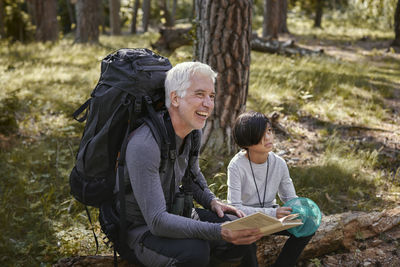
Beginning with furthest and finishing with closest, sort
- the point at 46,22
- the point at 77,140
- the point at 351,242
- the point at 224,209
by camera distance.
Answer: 1. the point at 46,22
2. the point at 77,140
3. the point at 351,242
4. the point at 224,209

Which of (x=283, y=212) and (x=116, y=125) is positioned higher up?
(x=116, y=125)

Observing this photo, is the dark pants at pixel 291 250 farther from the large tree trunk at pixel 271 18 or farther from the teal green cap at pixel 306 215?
the large tree trunk at pixel 271 18

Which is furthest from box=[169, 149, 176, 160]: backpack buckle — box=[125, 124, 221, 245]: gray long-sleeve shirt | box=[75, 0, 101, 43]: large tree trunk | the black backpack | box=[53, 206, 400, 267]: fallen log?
box=[75, 0, 101, 43]: large tree trunk

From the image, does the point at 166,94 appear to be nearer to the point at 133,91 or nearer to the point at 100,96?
the point at 133,91

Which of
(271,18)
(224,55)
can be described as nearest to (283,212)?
(224,55)

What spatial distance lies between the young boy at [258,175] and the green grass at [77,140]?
0.99 meters

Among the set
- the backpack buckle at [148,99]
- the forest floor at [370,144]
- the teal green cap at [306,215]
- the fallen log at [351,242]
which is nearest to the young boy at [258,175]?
the teal green cap at [306,215]

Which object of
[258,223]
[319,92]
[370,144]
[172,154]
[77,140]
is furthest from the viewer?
[319,92]

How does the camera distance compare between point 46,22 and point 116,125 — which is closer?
point 116,125

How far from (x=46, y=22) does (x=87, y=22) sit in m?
1.72

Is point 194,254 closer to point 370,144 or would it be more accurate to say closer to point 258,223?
point 258,223

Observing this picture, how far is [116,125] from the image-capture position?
2.37 metres

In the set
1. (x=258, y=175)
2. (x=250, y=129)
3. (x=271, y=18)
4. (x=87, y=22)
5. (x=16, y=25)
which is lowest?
(x=258, y=175)

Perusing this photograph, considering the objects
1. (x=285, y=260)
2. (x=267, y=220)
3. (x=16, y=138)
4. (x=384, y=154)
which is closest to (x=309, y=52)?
(x=384, y=154)
